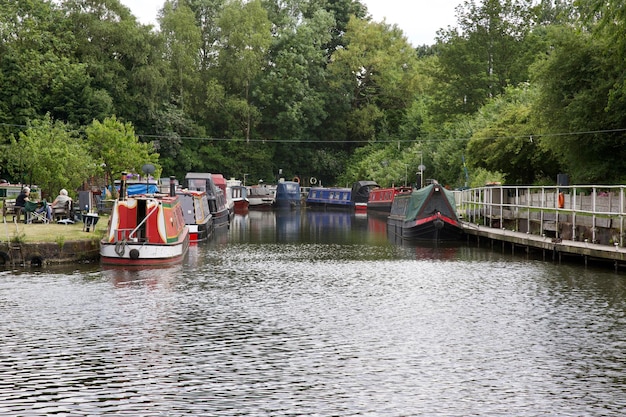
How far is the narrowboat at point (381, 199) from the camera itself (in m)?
78.0

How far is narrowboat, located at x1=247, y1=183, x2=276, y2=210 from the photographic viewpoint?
97.2 m

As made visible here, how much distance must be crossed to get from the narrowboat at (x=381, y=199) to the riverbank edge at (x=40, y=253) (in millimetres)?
45728

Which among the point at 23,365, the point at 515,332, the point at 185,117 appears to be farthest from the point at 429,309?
the point at 185,117

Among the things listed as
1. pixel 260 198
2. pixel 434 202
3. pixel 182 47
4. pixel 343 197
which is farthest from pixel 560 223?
pixel 182 47

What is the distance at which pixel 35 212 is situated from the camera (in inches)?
Answer: 1592

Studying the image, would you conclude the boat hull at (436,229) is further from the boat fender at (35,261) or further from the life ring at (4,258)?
the life ring at (4,258)

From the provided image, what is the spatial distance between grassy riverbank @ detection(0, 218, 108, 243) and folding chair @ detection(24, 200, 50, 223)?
61cm

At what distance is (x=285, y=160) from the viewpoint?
10781cm

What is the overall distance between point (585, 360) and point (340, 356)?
4.52 m

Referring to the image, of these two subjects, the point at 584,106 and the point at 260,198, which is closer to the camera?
the point at 584,106

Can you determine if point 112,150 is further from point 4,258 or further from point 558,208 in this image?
point 558,208

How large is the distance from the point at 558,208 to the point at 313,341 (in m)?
19.5

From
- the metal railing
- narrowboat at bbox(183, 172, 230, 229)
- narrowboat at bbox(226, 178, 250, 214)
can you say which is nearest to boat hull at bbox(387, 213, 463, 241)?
the metal railing

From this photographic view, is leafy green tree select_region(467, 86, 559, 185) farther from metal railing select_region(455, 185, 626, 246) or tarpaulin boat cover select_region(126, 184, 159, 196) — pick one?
tarpaulin boat cover select_region(126, 184, 159, 196)
